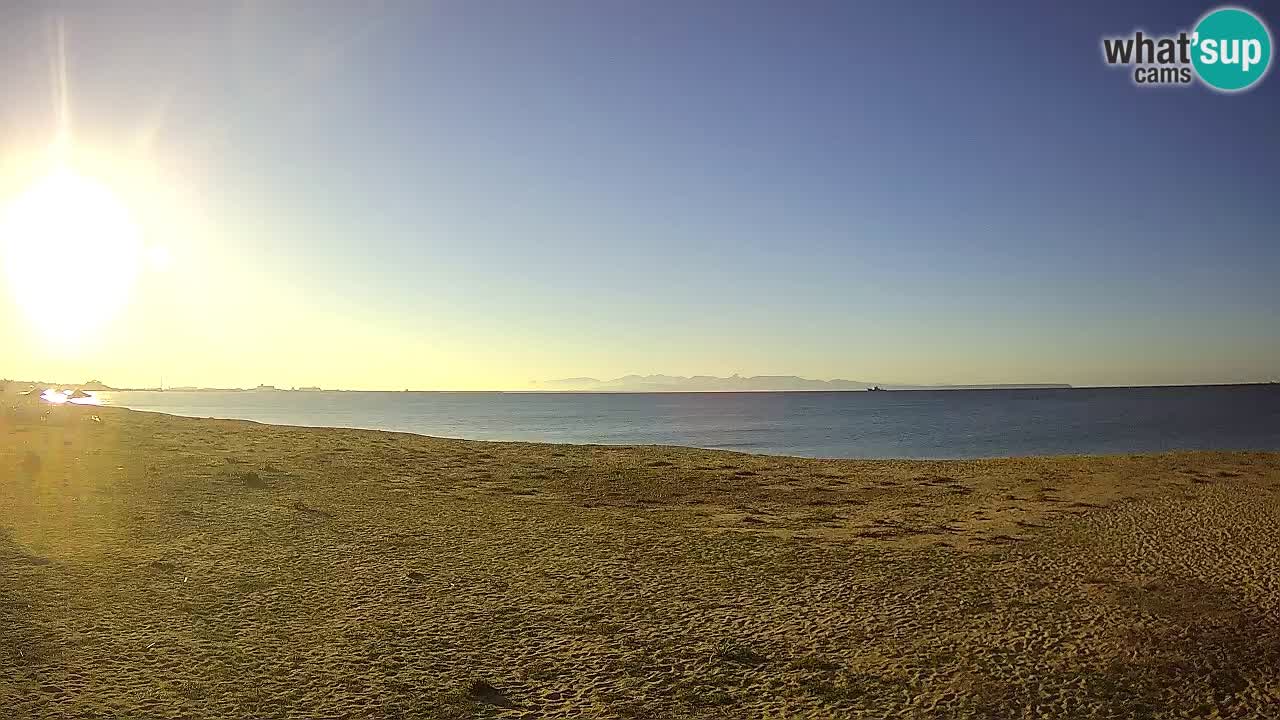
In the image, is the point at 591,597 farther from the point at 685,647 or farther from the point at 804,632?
the point at 804,632

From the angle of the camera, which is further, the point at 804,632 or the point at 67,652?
the point at 804,632

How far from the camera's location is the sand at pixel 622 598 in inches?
333

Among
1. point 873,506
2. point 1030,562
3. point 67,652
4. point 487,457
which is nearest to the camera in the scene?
point 67,652

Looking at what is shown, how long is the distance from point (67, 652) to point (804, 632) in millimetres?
8906

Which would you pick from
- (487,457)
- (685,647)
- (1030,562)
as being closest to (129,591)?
(685,647)

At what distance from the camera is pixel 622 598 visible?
11828mm

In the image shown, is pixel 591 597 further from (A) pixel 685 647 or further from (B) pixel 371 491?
(B) pixel 371 491

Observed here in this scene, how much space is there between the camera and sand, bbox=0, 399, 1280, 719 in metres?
8.47

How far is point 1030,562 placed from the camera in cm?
1393

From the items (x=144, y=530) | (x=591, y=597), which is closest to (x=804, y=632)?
(x=591, y=597)

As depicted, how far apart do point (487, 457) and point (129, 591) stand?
18407 mm

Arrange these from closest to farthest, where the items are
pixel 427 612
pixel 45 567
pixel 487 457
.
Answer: pixel 427 612
pixel 45 567
pixel 487 457

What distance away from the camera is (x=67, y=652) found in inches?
358

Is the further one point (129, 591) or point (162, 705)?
point (129, 591)
